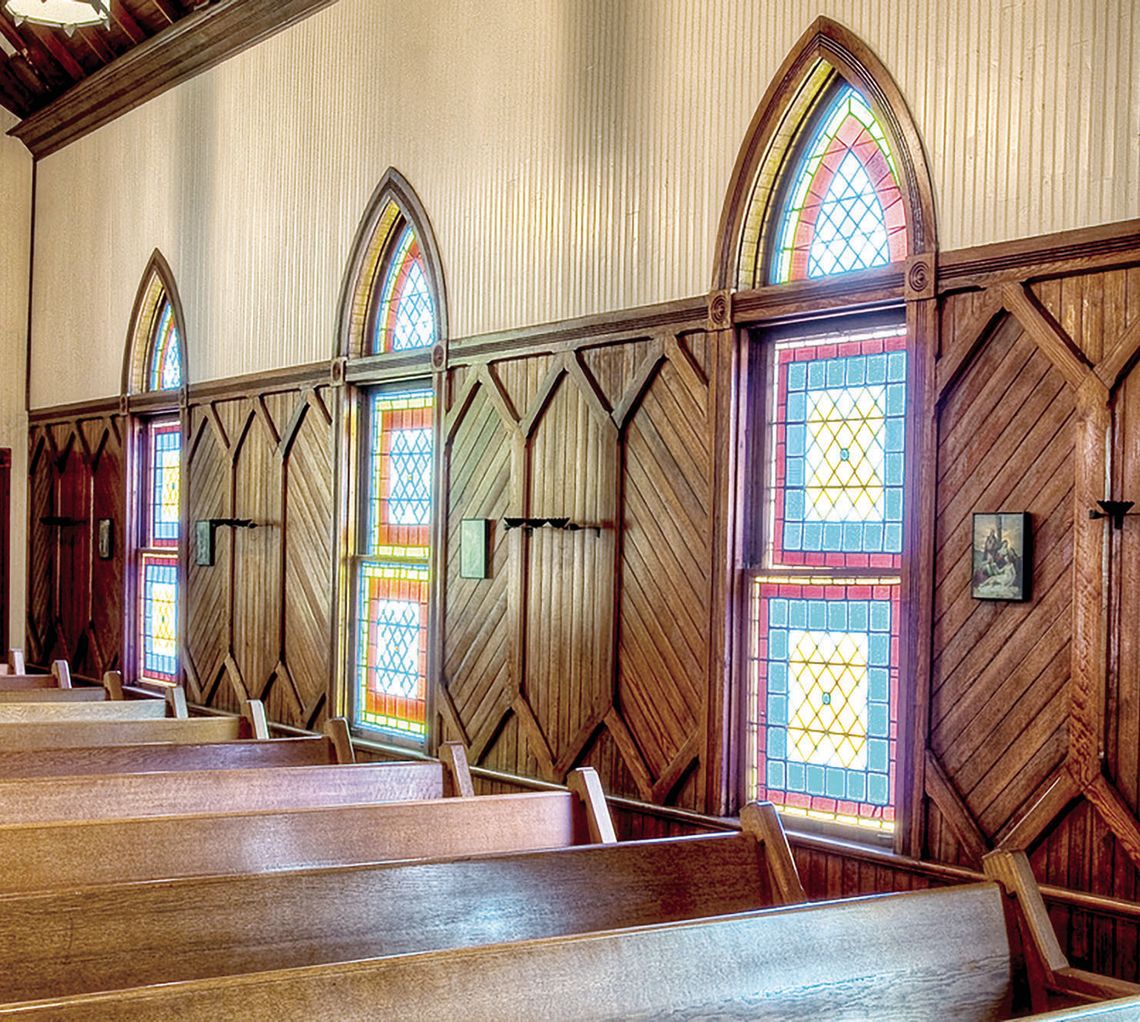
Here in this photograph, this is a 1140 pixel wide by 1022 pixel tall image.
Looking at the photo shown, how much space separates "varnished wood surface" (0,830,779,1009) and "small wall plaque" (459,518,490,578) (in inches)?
110

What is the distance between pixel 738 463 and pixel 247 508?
395 cm

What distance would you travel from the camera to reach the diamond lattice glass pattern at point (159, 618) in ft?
30.5

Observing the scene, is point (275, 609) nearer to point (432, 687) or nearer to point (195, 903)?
point (432, 687)

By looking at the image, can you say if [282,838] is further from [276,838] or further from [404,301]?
[404,301]

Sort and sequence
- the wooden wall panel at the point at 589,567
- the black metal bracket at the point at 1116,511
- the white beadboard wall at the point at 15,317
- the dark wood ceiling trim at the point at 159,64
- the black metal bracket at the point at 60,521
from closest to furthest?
1. the black metal bracket at the point at 1116,511
2. the wooden wall panel at the point at 589,567
3. the dark wood ceiling trim at the point at 159,64
4. the black metal bracket at the point at 60,521
5. the white beadboard wall at the point at 15,317

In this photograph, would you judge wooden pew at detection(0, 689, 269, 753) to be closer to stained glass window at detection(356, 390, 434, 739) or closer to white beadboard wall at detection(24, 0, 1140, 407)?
stained glass window at detection(356, 390, 434, 739)

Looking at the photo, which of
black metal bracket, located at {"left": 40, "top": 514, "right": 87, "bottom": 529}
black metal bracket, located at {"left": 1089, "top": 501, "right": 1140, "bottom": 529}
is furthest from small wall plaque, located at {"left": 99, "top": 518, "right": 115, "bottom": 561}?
→ black metal bracket, located at {"left": 1089, "top": 501, "right": 1140, "bottom": 529}

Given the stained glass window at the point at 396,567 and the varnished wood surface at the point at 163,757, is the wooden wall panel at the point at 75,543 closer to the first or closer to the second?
the stained glass window at the point at 396,567

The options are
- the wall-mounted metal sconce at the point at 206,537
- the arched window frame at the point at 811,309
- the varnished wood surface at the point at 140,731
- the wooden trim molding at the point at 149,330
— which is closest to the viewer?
the arched window frame at the point at 811,309

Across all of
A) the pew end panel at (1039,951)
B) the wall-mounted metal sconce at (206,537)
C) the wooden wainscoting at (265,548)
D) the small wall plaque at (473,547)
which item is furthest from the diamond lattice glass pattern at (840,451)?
the wall-mounted metal sconce at (206,537)

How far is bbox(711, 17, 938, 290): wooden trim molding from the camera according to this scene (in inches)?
181

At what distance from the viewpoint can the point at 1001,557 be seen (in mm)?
4277

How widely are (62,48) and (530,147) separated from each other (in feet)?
17.5

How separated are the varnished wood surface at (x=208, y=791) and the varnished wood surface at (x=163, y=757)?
410 millimetres
